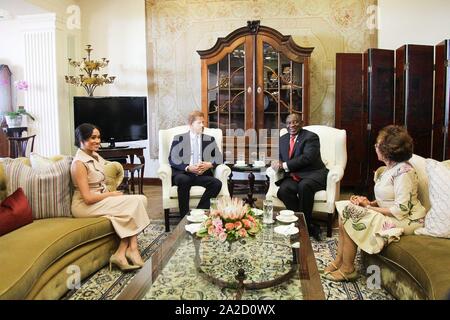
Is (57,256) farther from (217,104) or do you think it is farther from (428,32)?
(428,32)

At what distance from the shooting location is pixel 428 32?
482 centimetres

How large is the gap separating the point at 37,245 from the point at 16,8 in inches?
150

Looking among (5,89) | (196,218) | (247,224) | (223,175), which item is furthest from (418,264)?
(5,89)

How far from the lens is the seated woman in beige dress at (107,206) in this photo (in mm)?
2664

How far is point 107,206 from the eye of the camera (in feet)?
8.89

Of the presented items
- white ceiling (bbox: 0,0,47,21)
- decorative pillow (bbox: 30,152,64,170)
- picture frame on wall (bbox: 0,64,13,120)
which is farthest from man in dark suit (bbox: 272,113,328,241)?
picture frame on wall (bbox: 0,64,13,120)

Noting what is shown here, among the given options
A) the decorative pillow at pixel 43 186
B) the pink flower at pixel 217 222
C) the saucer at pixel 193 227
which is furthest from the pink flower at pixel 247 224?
the decorative pillow at pixel 43 186

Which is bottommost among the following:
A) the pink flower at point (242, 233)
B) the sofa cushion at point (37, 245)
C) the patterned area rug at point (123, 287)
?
the patterned area rug at point (123, 287)

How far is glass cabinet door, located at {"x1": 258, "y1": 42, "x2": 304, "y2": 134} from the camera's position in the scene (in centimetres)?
464

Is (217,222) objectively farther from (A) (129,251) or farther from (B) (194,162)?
(B) (194,162)

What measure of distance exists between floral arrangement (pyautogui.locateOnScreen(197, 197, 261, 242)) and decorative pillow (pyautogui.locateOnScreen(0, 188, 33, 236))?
1.14 metres

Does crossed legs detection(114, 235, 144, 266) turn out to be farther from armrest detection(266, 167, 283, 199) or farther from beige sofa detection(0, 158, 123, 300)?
armrest detection(266, 167, 283, 199)

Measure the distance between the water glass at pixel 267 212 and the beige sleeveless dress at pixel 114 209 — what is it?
2.78 ft

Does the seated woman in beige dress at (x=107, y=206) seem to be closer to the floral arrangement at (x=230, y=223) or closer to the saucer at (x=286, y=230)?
the floral arrangement at (x=230, y=223)
